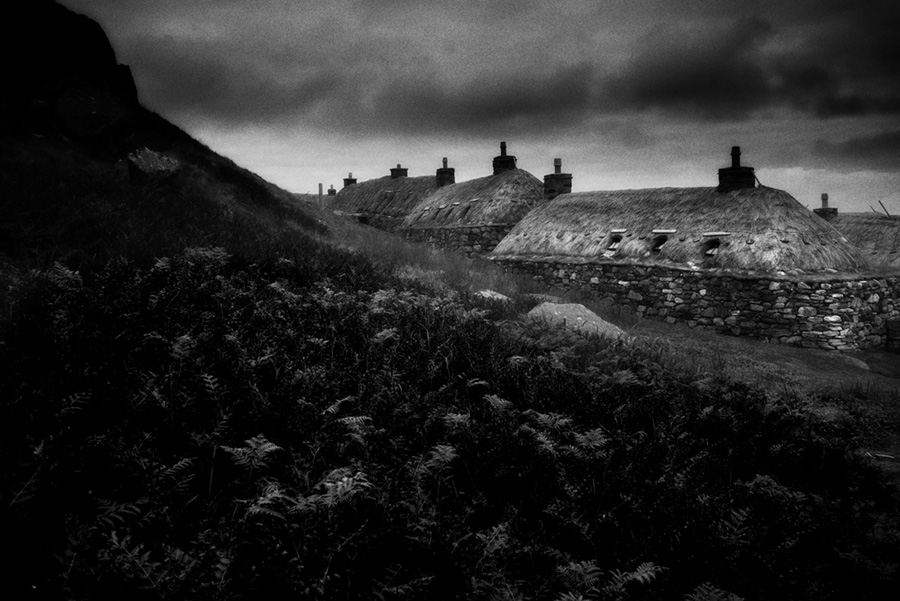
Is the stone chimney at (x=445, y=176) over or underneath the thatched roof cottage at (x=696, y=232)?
over

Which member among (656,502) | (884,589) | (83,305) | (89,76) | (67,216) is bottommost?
(884,589)

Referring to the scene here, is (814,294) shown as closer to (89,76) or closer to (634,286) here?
(634,286)

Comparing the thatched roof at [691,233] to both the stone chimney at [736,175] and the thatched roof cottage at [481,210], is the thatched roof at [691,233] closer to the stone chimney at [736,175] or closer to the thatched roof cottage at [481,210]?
the stone chimney at [736,175]

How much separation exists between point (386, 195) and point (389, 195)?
0.42 metres

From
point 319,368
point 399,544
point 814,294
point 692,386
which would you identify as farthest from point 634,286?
point 399,544

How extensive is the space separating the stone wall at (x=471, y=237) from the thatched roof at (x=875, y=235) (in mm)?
16437

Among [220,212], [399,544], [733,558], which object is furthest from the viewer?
[220,212]

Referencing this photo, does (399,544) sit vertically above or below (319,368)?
below

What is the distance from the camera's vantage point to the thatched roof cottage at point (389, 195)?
39.9 m

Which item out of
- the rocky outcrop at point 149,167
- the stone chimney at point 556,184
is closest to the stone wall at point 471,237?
the stone chimney at point 556,184

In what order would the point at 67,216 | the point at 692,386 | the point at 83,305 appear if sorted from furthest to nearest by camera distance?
1. the point at 67,216
2. the point at 692,386
3. the point at 83,305

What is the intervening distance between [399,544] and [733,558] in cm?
193

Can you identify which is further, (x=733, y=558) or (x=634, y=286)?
(x=634, y=286)

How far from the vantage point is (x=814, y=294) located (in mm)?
15375
